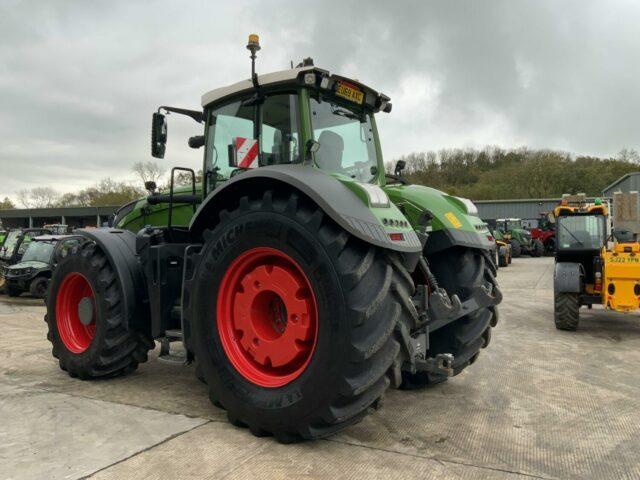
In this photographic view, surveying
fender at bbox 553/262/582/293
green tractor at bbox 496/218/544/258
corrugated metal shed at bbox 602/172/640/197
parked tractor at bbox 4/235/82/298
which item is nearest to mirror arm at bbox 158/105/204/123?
fender at bbox 553/262/582/293

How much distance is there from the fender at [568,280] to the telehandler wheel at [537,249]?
21.0m

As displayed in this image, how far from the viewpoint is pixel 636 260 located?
23.3 feet

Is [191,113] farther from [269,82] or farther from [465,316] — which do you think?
[465,316]

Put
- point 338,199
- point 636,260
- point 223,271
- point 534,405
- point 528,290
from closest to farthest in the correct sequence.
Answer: point 338,199 < point 223,271 < point 534,405 < point 636,260 < point 528,290

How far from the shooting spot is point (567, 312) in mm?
7359

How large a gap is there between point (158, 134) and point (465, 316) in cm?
294

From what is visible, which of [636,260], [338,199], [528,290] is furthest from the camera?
[528,290]

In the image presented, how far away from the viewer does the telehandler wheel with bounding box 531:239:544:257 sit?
89.5 feet

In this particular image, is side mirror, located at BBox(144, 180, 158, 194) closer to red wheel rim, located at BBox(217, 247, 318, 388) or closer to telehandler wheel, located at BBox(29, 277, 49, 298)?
red wheel rim, located at BBox(217, 247, 318, 388)

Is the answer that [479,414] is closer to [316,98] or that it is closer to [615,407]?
[615,407]

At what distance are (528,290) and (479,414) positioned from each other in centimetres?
961

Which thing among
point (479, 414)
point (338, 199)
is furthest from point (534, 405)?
point (338, 199)

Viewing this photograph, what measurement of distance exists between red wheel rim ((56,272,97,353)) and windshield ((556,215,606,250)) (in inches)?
270

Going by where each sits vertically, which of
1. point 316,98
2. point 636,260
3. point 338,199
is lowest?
point 636,260
